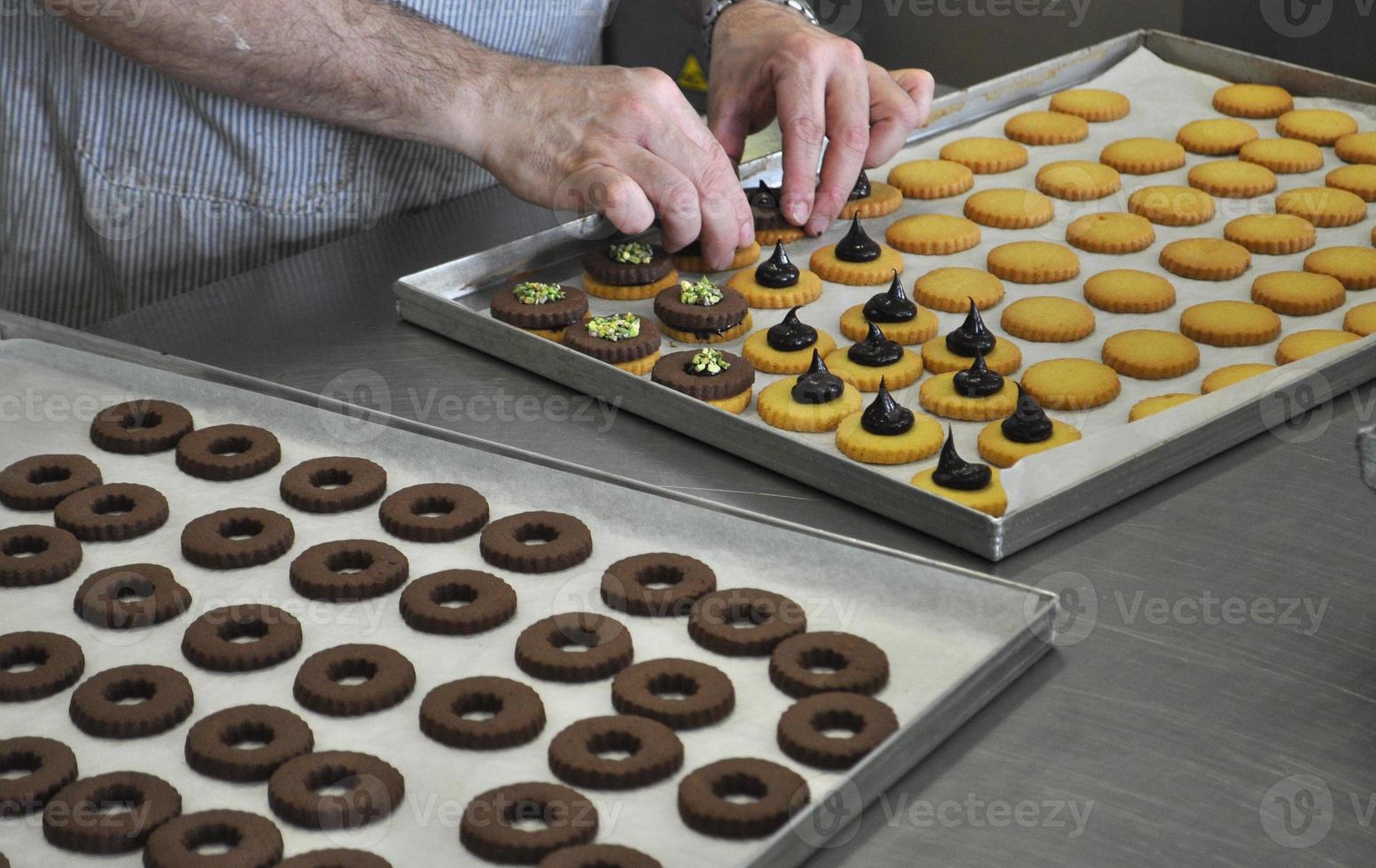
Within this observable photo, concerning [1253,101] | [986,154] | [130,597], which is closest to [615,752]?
[130,597]

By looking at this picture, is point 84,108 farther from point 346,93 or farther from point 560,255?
point 560,255

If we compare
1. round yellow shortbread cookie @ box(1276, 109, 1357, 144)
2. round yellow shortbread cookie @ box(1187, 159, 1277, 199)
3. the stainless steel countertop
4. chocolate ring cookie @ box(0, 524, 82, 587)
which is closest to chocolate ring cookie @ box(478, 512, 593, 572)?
the stainless steel countertop

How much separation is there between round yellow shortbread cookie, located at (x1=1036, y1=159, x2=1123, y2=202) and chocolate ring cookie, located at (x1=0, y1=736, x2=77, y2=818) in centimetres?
139

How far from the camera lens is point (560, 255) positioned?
68.2 inches

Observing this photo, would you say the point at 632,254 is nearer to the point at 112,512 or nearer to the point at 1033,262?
the point at 1033,262

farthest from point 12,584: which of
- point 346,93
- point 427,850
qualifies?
point 346,93

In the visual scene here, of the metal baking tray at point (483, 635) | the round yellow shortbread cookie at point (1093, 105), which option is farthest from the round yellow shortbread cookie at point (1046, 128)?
the metal baking tray at point (483, 635)

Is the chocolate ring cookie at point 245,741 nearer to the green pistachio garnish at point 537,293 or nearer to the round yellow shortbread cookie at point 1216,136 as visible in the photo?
the green pistachio garnish at point 537,293

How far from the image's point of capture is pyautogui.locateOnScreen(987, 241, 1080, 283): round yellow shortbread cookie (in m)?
1.68

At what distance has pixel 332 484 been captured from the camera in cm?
132

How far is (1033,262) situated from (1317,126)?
647 millimetres

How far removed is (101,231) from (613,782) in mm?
1265

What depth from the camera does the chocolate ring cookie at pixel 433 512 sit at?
1.21m

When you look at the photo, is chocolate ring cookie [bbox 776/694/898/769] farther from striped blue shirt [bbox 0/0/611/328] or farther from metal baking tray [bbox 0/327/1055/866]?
striped blue shirt [bbox 0/0/611/328]
